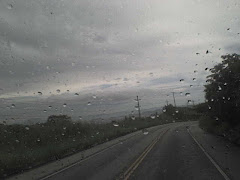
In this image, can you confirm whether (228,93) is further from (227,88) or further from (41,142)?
(41,142)

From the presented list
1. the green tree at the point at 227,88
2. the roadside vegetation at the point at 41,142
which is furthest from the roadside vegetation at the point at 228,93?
the roadside vegetation at the point at 41,142

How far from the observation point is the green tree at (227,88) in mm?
17031

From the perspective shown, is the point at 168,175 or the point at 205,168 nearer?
the point at 168,175

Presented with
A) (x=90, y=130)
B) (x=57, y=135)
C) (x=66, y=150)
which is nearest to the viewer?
(x=66, y=150)

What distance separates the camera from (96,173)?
9305 millimetres

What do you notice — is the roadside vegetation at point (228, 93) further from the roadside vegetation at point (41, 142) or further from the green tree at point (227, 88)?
the roadside vegetation at point (41, 142)

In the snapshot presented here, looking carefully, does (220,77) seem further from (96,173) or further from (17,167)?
(17,167)

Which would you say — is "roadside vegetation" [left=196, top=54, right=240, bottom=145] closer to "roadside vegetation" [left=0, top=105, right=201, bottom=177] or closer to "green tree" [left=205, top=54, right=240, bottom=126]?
"green tree" [left=205, top=54, right=240, bottom=126]

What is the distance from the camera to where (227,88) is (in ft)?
58.2

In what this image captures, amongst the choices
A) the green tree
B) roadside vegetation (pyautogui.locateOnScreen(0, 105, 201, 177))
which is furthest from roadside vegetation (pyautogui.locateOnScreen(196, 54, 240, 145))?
roadside vegetation (pyautogui.locateOnScreen(0, 105, 201, 177))

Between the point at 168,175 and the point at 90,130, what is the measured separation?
23.7 m

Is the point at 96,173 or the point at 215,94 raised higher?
the point at 215,94

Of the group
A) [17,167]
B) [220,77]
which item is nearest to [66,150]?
Answer: [17,167]

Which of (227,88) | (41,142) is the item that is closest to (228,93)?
(227,88)
